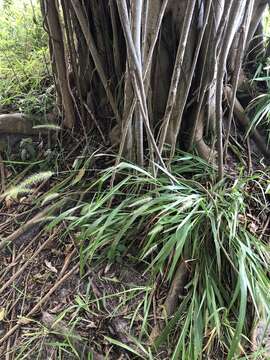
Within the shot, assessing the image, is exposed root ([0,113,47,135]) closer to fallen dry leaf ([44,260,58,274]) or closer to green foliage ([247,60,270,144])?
fallen dry leaf ([44,260,58,274])

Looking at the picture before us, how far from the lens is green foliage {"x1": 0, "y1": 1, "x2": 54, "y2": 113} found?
168cm

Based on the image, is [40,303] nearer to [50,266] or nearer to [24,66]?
[50,266]

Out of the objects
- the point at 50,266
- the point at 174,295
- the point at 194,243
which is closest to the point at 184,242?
the point at 194,243

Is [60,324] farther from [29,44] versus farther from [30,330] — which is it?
[29,44]

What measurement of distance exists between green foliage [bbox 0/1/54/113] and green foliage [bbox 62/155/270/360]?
0.57 m

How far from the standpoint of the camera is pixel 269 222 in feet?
4.39

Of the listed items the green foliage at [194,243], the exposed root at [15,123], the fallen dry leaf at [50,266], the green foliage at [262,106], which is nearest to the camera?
the green foliage at [194,243]

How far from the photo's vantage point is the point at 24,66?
1779 millimetres

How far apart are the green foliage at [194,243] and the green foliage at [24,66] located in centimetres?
57

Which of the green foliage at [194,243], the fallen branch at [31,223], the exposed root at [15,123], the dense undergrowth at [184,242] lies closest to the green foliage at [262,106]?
the dense undergrowth at [184,242]

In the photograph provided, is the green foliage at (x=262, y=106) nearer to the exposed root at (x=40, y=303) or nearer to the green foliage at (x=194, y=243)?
the green foliage at (x=194, y=243)

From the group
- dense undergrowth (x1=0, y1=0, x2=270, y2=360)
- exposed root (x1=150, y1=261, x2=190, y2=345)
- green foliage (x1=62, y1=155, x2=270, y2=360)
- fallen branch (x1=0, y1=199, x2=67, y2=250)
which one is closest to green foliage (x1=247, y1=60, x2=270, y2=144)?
dense undergrowth (x1=0, y1=0, x2=270, y2=360)

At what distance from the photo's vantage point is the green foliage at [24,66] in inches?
66.2

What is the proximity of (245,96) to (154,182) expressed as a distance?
23.4 inches
